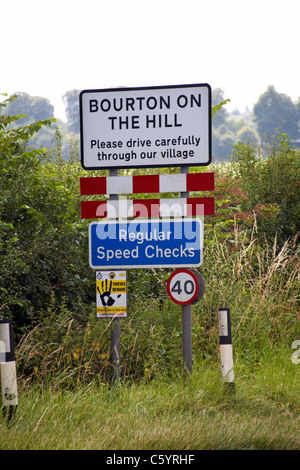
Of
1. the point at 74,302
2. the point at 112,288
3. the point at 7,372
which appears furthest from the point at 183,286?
the point at 7,372

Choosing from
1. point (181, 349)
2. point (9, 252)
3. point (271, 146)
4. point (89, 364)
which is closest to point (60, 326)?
point (89, 364)

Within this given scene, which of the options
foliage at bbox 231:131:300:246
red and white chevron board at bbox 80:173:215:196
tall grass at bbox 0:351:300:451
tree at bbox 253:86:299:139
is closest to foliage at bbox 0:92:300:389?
tall grass at bbox 0:351:300:451

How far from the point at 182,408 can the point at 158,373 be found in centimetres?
78

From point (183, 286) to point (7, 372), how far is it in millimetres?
1899

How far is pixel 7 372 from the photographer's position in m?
4.68

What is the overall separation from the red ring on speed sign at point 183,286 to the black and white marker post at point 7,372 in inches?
67.5

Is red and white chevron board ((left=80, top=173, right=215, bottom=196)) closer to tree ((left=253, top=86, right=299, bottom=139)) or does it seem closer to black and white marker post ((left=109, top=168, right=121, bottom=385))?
black and white marker post ((left=109, top=168, right=121, bottom=385))

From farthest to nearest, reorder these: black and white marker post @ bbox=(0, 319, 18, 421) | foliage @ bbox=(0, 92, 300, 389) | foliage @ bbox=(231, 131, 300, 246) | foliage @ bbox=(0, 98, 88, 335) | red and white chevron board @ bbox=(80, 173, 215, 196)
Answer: foliage @ bbox=(231, 131, 300, 246)
foliage @ bbox=(0, 98, 88, 335)
foliage @ bbox=(0, 92, 300, 389)
red and white chevron board @ bbox=(80, 173, 215, 196)
black and white marker post @ bbox=(0, 319, 18, 421)

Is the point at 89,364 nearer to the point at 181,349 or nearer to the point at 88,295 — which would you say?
the point at 181,349

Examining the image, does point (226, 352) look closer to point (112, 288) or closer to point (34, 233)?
point (112, 288)

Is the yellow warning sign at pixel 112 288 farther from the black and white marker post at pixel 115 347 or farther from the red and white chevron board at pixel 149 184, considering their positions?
the red and white chevron board at pixel 149 184

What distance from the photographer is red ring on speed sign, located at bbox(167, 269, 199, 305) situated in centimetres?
571

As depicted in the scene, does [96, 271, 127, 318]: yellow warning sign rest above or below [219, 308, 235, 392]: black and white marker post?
above

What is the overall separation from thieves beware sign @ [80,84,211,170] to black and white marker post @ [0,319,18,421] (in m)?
2.01
